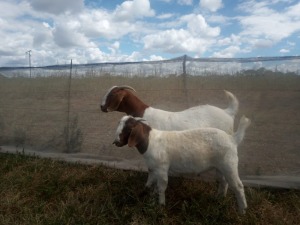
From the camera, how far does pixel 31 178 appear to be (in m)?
6.08

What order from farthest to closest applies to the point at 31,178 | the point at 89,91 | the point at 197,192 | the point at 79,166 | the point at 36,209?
1. the point at 89,91
2. the point at 79,166
3. the point at 31,178
4. the point at 197,192
5. the point at 36,209

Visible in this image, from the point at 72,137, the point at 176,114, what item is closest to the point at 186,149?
the point at 176,114

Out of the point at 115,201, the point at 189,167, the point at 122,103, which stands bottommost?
the point at 115,201

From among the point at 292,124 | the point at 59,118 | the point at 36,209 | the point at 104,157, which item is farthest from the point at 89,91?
the point at 292,124

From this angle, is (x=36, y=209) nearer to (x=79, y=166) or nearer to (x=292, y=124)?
(x=79, y=166)

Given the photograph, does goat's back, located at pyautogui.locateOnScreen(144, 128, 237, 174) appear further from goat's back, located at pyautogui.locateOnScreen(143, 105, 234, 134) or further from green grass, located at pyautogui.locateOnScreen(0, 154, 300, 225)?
goat's back, located at pyautogui.locateOnScreen(143, 105, 234, 134)

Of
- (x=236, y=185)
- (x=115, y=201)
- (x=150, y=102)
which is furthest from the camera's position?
(x=150, y=102)

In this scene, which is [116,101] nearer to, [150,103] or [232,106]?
[150,103]

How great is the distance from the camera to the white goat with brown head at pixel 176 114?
5.51 metres

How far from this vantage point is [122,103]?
5.75 meters

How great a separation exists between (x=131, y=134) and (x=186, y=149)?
75 centimetres

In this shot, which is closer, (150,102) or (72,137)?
(150,102)

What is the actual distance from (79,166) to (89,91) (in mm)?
1701

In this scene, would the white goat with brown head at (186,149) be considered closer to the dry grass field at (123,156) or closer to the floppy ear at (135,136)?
the floppy ear at (135,136)
